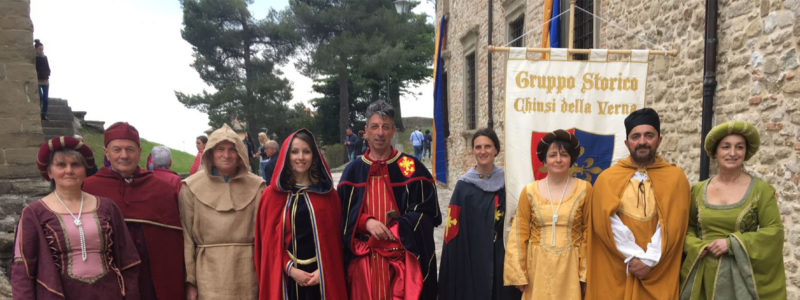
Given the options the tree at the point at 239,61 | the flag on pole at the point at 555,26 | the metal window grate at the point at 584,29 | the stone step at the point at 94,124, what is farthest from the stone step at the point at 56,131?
the tree at the point at 239,61

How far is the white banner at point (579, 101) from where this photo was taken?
391 centimetres

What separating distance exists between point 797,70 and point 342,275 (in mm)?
3634

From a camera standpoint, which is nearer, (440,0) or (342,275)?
(342,275)

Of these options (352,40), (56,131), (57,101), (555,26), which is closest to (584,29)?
(555,26)

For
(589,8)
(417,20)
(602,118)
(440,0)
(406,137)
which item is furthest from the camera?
(406,137)

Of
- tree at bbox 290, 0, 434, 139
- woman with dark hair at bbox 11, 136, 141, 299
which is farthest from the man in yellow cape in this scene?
tree at bbox 290, 0, 434, 139

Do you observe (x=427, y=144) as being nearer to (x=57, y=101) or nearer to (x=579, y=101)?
(x=57, y=101)

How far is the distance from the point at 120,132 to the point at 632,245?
9.66 ft

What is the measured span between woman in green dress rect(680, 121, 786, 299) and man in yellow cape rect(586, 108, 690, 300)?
4.4 inches

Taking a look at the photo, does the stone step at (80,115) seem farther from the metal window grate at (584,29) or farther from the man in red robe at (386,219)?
the man in red robe at (386,219)

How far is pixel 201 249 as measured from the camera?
285 centimetres

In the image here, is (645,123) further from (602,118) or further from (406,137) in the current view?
(406,137)

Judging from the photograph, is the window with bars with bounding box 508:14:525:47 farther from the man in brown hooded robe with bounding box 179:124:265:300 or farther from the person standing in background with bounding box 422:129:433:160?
the person standing in background with bounding box 422:129:433:160

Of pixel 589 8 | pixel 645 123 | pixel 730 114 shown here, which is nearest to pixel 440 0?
pixel 589 8
